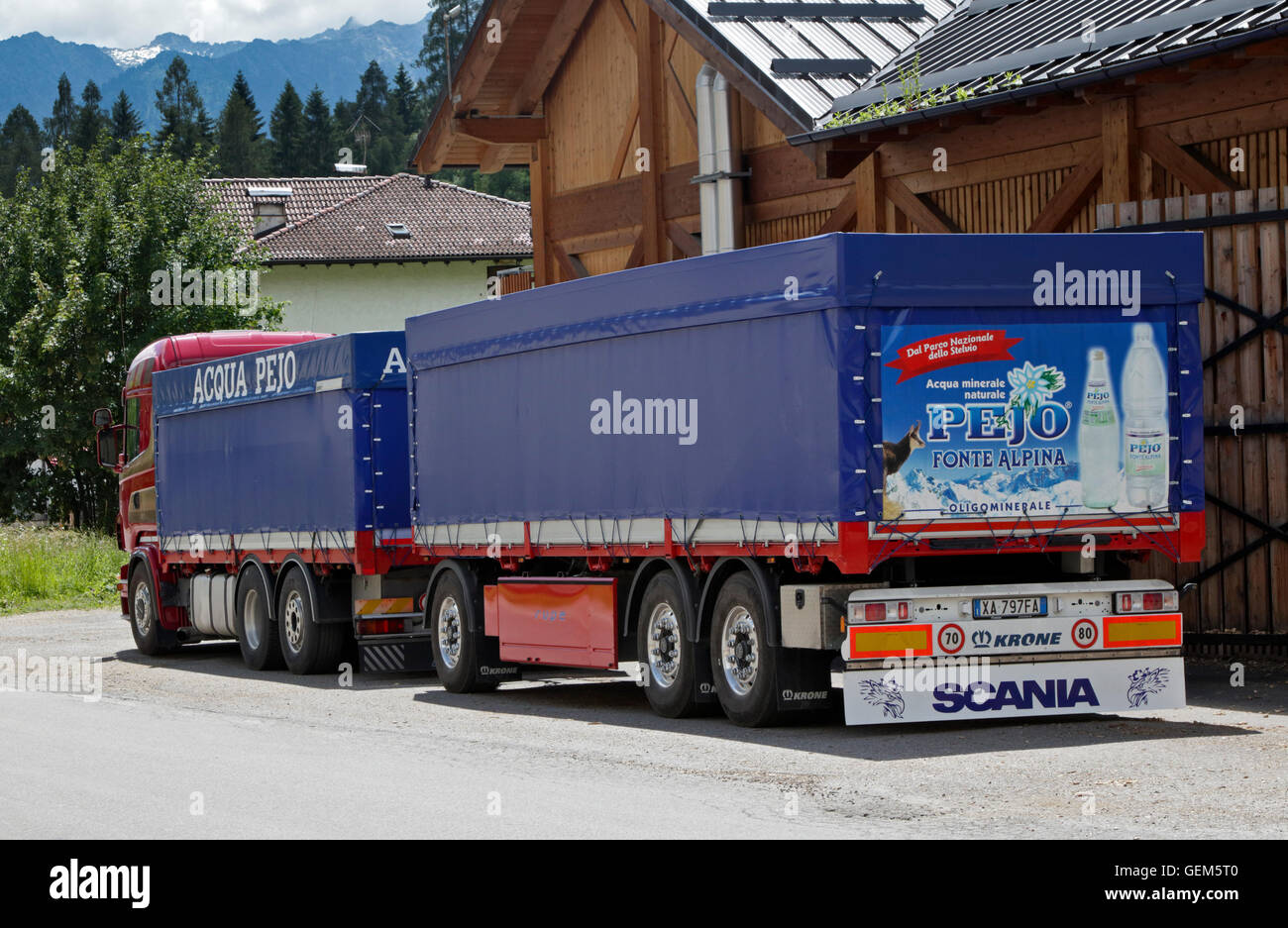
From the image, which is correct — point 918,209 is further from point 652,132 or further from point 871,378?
point 871,378

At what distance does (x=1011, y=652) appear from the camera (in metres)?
12.7

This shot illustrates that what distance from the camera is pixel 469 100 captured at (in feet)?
91.3

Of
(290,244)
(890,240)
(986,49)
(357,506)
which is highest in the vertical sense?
(290,244)

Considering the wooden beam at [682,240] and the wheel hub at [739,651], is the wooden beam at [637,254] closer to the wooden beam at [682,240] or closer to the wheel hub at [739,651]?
the wooden beam at [682,240]

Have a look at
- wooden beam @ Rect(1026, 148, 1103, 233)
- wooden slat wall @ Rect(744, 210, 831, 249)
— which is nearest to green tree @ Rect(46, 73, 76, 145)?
wooden slat wall @ Rect(744, 210, 831, 249)

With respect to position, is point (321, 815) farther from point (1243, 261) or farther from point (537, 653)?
point (1243, 261)

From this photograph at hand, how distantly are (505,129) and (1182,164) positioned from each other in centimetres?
1330

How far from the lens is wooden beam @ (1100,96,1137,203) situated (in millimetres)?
17016

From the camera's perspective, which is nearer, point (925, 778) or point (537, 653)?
point (925, 778)

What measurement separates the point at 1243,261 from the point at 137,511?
1473 centimetres

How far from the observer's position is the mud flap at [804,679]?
13.1m

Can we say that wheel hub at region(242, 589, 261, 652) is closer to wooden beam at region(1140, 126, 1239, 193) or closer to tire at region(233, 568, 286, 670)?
tire at region(233, 568, 286, 670)

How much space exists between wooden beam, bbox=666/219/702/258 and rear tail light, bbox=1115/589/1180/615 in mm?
11422

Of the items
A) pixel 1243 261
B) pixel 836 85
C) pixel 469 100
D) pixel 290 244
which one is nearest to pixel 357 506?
pixel 836 85
